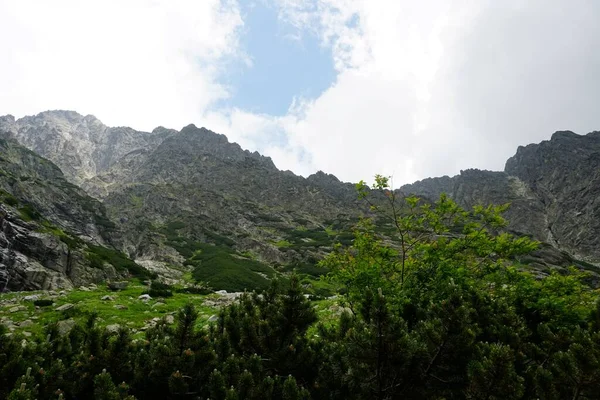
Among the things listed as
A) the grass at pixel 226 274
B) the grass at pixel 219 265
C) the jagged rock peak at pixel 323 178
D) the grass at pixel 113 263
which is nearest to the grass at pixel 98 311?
the grass at pixel 113 263

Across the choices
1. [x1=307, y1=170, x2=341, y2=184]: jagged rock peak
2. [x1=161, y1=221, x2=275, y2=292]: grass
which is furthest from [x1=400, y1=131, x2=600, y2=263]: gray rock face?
[x1=161, y1=221, x2=275, y2=292]: grass

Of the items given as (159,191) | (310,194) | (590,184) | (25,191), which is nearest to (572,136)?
(590,184)

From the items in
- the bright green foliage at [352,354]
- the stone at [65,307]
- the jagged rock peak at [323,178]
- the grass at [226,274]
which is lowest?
the stone at [65,307]

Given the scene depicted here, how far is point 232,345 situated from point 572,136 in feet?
675

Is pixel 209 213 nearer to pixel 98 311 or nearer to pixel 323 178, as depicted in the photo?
pixel 323 178

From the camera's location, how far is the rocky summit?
34.5 m

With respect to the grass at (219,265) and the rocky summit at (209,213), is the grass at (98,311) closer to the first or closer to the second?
the rocky summit at (209,213)

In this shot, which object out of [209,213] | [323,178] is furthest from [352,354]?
[323,178]

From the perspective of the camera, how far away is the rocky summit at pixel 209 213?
1359 inches

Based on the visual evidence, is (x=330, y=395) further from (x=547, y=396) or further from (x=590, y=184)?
(x=590, y=184)

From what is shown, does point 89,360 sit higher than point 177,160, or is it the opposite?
point 177,160

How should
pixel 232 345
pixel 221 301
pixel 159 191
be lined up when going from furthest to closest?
pixel 159 191, pixel 221 301, pixel 232 345

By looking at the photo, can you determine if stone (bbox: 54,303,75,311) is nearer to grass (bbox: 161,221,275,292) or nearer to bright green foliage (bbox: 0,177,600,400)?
bright green foliage (bbox: 0,177,600,400)

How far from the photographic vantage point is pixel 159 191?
130 m
